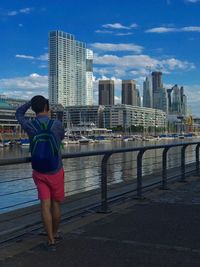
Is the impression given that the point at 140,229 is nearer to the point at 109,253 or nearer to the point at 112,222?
the point at 112,222

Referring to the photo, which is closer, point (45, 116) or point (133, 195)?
point (45, 116)

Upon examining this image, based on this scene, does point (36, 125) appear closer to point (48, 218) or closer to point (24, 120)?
point (24, 120)

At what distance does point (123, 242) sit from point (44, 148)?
1.57 metres

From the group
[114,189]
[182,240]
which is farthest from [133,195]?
[182,240]

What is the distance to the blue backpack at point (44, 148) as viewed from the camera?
5020 mm

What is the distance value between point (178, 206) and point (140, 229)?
210cm

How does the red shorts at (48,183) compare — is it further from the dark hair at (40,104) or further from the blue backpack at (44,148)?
the dark hair at (40,104)

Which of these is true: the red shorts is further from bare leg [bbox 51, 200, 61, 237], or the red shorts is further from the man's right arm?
the man's right arm

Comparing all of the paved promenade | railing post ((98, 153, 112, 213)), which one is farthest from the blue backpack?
railing post ((98, 153, 112, 213))

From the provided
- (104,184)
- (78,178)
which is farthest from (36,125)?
(78,178)

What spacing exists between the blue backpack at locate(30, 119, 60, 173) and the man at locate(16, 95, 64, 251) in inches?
1.4

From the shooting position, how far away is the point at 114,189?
9.27 metres

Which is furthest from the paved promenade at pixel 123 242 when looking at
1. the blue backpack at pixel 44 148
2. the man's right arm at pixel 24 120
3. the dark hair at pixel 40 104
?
the dark hair at pixel 40 104

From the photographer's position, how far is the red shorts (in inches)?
201
